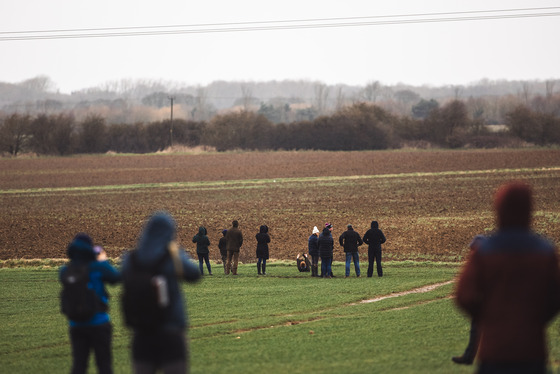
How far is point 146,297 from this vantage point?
18.3ft

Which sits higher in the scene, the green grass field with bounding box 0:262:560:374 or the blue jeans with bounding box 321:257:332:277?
the blue jeans with bounding box 321:257:332:277

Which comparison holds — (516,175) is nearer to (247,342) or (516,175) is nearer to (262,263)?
(262,263)

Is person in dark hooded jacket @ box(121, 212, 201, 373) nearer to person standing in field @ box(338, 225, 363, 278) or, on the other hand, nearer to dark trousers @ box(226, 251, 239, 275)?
person standing in field @ box(338, 225, 363, 278)

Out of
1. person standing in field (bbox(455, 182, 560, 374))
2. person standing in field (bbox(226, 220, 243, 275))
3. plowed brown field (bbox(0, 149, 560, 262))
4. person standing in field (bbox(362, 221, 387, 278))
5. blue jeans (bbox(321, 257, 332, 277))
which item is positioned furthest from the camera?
plowed brown field (bbox(0, 149, 560, 262))

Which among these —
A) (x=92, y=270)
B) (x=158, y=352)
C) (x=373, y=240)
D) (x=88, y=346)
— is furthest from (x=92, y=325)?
(x=373, y=240)

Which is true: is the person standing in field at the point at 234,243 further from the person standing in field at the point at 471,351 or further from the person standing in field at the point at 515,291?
the person standing in field at the point at 515,291

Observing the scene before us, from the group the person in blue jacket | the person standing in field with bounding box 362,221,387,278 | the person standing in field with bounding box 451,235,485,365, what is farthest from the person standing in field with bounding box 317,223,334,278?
the person in blue jacket

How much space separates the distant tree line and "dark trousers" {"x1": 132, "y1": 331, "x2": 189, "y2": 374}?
3871 inches

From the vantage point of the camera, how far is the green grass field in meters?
10.2

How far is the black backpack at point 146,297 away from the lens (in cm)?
554

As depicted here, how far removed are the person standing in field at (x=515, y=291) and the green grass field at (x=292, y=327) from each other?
4153mm

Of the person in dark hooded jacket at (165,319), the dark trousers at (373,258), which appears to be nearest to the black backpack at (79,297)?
the person in dark hooded jacket at (165,319)

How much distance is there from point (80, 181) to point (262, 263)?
44.9 m

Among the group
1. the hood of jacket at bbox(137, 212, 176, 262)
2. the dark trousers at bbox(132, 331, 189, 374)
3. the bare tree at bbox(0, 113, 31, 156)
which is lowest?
the dark trousers at bbox(132, 331, 189, 374)
